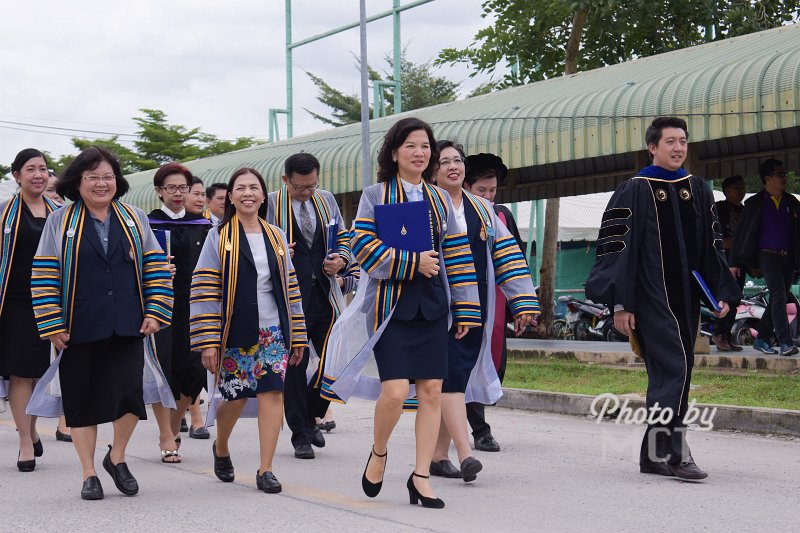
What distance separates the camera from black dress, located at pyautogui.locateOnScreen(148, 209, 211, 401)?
338 inches

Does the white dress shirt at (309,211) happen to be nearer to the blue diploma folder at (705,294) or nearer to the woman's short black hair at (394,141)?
the woman's short black hair at (394,141)

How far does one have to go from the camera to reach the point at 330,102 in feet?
184

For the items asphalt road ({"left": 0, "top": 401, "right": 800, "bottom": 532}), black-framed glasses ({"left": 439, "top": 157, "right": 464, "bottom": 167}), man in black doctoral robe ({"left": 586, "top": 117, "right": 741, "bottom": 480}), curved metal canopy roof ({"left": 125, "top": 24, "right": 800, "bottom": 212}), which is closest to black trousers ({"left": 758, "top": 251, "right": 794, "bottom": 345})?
curved metal canopy roof ({"left": 125, "top": 24, "right": 800, "bottom": 212})

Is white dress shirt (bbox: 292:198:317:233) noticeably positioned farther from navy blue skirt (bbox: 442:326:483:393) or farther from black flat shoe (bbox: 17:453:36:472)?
black flat shoe (bbox: 17:453:36:472)

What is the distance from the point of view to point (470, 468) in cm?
658

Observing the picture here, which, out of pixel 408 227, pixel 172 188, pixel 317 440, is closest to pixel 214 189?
pixel 172 188

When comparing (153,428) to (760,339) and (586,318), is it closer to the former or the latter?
(760,339)

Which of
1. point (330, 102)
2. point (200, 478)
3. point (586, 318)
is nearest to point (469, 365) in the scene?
point (200, 478)

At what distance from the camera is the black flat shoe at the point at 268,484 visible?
6.44 m

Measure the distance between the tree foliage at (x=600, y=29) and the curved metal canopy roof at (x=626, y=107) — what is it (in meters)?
2.17

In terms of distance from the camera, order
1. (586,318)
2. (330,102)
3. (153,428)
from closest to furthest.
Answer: (153,428) → (586,318) → (330,102)

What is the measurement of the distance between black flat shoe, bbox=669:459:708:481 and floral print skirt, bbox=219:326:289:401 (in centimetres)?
227

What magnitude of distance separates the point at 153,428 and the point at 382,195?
433 cm

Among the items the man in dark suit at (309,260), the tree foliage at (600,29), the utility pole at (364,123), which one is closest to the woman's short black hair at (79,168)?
the man in dark suit at (309,260)
